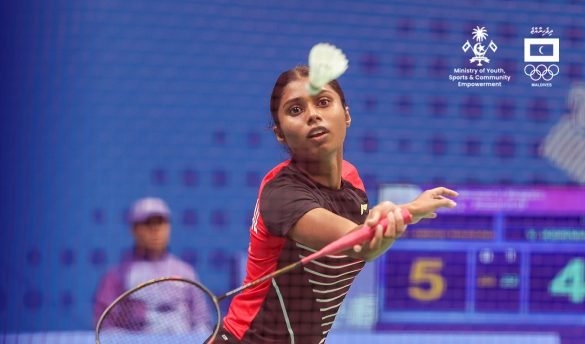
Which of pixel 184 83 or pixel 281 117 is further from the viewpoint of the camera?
pixel 184 83

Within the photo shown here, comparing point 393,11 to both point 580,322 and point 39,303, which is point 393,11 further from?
point 39,303

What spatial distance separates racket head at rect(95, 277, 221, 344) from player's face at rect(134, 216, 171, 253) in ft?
0.76

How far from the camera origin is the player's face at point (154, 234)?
2.81 meters

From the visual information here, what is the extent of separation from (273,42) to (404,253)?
80cm

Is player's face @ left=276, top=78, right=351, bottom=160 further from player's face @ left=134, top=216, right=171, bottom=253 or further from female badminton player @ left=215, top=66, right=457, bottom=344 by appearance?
player's face @ left=134, top=216, right=171, bottom=253

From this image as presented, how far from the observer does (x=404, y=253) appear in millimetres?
2990

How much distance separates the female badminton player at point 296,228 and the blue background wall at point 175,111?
65cm

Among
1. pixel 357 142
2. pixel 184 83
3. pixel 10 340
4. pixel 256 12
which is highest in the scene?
pixel 256 12

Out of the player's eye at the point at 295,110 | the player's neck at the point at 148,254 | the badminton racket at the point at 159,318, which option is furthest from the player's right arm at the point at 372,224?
the player's neck at the point at 148,254

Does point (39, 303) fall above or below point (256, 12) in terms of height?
below

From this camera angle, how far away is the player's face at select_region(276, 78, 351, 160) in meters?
2.21

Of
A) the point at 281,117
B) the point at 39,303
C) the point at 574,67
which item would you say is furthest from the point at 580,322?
the point at 39,303

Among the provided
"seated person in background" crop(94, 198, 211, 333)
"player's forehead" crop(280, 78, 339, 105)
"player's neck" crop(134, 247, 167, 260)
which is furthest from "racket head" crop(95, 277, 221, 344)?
"player's forehead" crop(280, 78, 339, 105)

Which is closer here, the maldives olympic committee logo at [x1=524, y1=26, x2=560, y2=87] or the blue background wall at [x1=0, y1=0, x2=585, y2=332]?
the blue background wall at [x1=0, y1=0, x2=585, y2=332]
